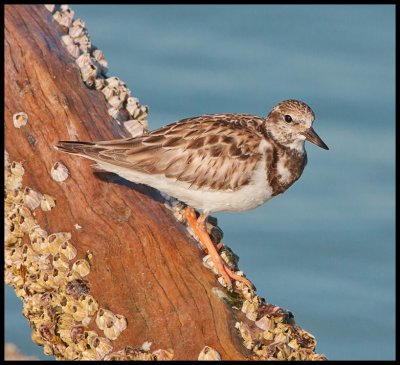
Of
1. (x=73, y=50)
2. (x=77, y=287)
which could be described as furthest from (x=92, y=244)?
(x=73, y=50)

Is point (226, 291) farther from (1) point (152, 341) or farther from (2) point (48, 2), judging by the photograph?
(2) point (48, 2)

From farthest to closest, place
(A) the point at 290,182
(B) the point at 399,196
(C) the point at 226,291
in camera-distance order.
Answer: (B) the point at 399,196
(A) the point at 290,182
(C) the point at 226,291

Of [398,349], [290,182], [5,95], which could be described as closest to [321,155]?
[398,349]

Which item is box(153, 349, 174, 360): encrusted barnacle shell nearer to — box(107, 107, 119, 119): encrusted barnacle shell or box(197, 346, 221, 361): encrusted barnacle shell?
box(197, 346, 221, 361): encrusted barnacle shell

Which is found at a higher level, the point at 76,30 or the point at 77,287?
the point at 76,30

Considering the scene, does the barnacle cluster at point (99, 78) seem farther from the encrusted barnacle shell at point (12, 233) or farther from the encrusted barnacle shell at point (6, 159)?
the encrusted barnacle shell at point (12, 233)

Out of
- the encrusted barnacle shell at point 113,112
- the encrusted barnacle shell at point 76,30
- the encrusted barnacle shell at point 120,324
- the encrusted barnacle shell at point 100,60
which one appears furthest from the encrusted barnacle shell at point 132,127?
the encrusted barnacle shell at point 120,324

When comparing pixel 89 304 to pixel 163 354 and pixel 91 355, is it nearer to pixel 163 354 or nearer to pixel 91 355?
pixel 91 355
